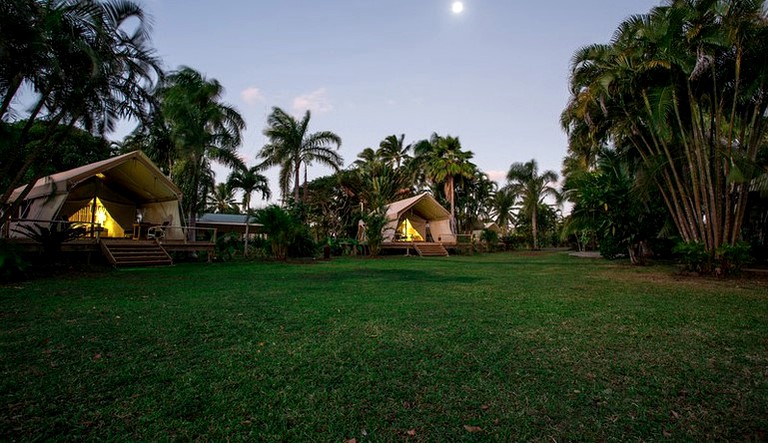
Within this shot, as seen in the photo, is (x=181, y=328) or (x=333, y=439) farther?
(x=181, y=328)

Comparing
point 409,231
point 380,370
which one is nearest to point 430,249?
point 409,231

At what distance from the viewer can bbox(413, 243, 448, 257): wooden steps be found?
2450 cm

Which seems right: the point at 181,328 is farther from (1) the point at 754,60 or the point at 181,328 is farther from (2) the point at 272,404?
(1) the point at 754,60

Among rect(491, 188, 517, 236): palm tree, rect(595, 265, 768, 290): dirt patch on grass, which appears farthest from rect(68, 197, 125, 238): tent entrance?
rect(491, 188, 517, 236): palm tree

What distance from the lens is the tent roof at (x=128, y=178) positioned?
1361 cm

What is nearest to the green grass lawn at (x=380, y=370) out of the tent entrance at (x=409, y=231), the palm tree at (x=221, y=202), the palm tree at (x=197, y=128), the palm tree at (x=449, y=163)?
the palm tree at (x=197, y=128)

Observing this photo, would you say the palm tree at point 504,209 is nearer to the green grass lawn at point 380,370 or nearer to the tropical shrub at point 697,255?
the tropical shrub at point 697,255

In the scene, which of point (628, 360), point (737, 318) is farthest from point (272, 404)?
point (737, 318)

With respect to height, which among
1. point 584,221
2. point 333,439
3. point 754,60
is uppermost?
point 754,60

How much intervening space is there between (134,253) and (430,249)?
17254 mm

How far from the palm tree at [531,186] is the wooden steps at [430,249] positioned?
1695cm

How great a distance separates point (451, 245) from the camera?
27031 millimetres

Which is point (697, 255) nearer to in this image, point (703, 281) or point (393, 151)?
point (703, 281)

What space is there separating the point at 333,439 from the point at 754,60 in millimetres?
13299
